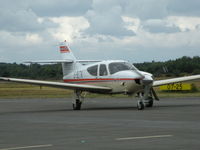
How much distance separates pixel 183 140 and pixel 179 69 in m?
98.8

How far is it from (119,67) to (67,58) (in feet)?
22.0

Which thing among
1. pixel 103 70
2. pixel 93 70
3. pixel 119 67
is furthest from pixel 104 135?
pixel 93 70

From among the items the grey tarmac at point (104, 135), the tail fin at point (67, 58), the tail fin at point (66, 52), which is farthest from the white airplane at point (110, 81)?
the grey tarmac at point (104, 135)

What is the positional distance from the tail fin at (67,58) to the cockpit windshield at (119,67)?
15.0ft

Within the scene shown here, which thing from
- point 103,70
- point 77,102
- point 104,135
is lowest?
point 104,135

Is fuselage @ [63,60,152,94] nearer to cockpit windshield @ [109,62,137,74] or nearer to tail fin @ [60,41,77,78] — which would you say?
cockpit windshield @ [109,62,137,74]

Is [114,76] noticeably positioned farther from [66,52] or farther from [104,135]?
[104,135]

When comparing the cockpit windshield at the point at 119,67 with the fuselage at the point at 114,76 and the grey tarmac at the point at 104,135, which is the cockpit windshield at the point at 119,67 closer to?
the fuselage at the point at 114,76

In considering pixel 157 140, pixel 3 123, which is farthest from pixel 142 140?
pixel 3 123

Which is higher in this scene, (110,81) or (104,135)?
(110,81)

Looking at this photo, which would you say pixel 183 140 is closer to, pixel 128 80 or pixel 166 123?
pixel 166 123

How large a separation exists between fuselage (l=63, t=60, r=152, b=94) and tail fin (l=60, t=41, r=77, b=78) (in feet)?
5.82

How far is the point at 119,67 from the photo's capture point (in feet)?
87.8

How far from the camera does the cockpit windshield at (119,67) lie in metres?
26.6
